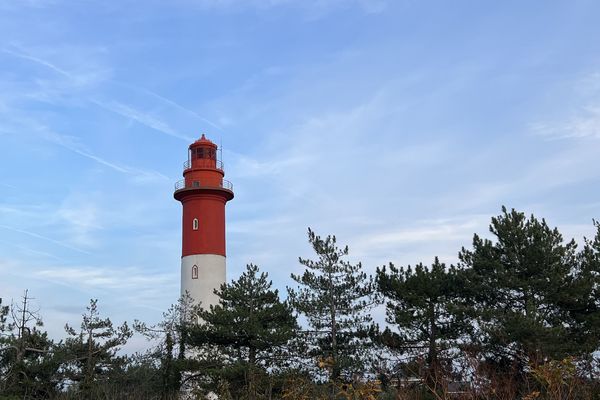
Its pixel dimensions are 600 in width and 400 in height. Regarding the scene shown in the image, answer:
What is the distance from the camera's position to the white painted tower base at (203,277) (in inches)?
1355

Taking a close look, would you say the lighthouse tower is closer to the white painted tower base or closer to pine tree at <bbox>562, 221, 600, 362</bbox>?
the white painted tower base

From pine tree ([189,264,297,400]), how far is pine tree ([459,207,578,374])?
25.6 feet

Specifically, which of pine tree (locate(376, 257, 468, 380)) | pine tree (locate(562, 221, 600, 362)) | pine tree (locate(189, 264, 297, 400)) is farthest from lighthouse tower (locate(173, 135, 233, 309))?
pine tree (locate(562, 221, 600, 362))

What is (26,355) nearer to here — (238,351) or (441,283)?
(238,351)

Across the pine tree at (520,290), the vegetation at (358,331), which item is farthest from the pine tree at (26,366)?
the pine tree at (520,290)

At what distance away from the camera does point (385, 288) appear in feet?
95.1

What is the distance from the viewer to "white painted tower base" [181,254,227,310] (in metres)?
34.4

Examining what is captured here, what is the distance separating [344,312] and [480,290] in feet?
18.6

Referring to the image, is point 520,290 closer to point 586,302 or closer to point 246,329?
point 586,302

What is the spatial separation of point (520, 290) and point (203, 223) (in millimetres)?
16401

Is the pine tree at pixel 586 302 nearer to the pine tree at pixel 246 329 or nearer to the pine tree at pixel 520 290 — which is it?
the pine tree at pixel 520 290

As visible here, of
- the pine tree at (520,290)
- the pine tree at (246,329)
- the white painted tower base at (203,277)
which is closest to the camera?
the pine tree at (520,290)

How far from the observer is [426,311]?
1062 inches

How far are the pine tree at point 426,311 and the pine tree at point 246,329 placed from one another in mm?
4395
